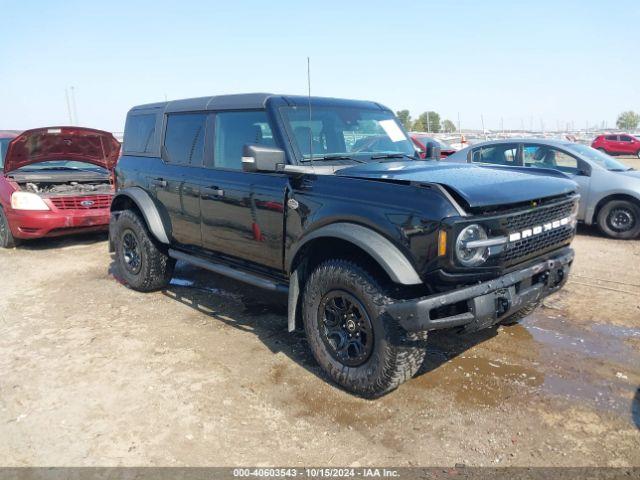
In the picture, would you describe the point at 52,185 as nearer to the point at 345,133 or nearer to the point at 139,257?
the point at 139,257

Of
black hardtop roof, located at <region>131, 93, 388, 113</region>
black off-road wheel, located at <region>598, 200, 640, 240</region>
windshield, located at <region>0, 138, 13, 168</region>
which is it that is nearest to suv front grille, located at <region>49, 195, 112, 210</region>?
windshield, located at <region>0, 138, 13, 168</region>

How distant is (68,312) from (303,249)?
292 cm

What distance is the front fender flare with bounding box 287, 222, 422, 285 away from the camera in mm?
2793

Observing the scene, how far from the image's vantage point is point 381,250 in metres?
2.85

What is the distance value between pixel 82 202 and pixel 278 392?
5601 millimetres

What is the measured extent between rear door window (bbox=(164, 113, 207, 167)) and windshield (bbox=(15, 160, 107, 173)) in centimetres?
407

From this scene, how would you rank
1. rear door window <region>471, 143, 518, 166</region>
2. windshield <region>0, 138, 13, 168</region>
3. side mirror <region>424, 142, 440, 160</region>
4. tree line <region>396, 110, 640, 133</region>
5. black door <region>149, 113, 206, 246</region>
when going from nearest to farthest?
black door <region>149, 113, 206, 246</region> < side mirror <region>424, 142, 440, 160</region> < windshield <region>0, 138, 13, 168</region> < rear door window <region>471, 143, 518, 166</region> < tree line <region>396, 110, 640, 133</region>

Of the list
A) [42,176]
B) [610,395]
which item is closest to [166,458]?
[610,395]

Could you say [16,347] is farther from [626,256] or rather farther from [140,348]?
[626,256]

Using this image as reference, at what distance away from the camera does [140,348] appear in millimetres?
4004

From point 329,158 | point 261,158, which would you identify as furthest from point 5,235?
point 329,158

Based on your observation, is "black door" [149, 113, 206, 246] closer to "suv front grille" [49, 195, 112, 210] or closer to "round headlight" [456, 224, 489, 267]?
"round headlight" [456, 224, 489, 267]

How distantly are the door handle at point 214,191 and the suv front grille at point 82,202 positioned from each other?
4.11 metres

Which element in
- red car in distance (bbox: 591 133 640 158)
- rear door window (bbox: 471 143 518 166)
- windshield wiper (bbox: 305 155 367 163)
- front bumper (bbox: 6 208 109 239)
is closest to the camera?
windshield wiper (bbox: 305 155 367 163)
